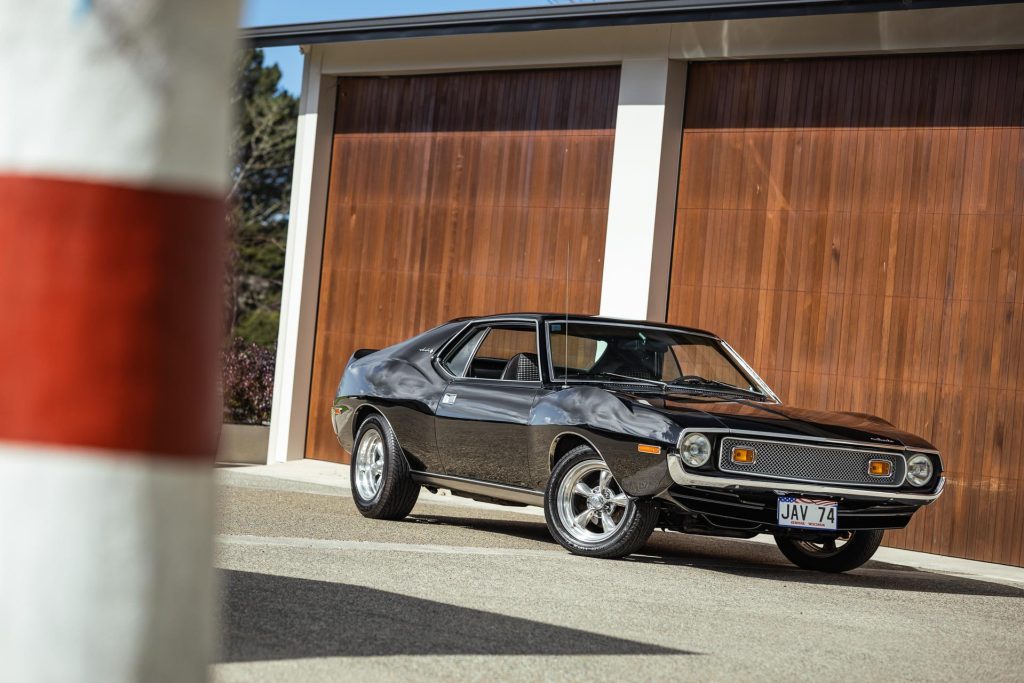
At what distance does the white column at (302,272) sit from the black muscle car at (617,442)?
5399 mm

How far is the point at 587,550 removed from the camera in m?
7.57

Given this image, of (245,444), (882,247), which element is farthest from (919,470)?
(245,444)

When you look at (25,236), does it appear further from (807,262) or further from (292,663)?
(807,262)

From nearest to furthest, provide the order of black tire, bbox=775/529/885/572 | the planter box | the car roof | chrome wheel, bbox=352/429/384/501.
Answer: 1. black tire, bbox=775/529/885/572
2. the car roof
3. chrome wheel, bbox=352/429/384/501
4. the planter box

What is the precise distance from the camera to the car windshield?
8.43m

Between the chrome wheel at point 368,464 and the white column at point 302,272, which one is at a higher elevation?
the white column at point 302,272

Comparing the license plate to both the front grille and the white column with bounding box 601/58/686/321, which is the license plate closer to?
the front grille

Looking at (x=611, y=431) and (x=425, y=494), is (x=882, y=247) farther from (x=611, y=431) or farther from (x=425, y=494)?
(x=611, y=431)

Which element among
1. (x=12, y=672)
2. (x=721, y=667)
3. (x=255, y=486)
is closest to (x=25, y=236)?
(x=12, y=672)

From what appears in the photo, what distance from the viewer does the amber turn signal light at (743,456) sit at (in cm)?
709

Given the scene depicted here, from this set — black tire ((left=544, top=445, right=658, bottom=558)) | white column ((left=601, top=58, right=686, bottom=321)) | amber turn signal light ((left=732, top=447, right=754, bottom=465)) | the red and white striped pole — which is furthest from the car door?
the red and white striped pole

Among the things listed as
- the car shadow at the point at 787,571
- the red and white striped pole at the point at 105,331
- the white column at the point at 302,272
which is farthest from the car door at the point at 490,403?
the red and white striped pole at the point at 105,331

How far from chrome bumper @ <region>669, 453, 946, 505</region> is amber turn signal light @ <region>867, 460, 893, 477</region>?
10cm

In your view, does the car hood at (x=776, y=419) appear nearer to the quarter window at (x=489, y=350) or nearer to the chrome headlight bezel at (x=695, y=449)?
the chrome headlight bezel at (x=695, y=449)
